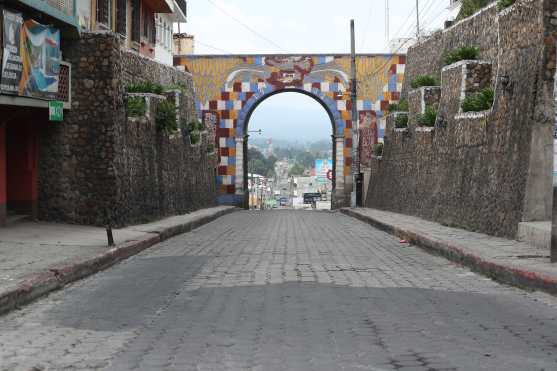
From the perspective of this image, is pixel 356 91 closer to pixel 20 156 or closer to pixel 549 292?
pixel 20 156

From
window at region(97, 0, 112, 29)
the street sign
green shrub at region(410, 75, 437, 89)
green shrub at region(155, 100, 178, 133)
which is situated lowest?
the street sign

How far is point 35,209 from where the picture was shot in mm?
16297

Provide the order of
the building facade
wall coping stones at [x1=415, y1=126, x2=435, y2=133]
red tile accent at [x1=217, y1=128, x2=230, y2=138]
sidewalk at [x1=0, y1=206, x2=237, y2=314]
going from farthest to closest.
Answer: red tile accent at [x1=217, y1=128, x2=230, y2=138]
wall coping stones at [x1=415, y1=126, x2=435, y2=133]
the building facade
sidewalk at [x1=0, y1=206, x2=237, y2=314]

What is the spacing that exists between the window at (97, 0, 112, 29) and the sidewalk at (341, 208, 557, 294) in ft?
35.9

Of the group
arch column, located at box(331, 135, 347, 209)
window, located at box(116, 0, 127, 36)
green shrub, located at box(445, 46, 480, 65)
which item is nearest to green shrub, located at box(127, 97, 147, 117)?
window, located at box(116, 0, 127, 36)

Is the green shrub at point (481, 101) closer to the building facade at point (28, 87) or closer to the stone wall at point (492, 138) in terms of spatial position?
the stone wall at point (492, 138)

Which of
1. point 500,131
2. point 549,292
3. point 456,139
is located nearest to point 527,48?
point 500,131

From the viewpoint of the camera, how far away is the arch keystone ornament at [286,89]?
39906mm

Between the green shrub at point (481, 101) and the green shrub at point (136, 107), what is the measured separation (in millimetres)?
7306

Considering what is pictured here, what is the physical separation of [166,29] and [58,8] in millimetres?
20885

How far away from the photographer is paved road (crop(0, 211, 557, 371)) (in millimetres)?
4863

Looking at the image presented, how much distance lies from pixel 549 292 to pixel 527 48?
646cm

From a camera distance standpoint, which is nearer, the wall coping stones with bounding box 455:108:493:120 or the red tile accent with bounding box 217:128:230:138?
the wall coping stones with bounding box 455:108:493:120

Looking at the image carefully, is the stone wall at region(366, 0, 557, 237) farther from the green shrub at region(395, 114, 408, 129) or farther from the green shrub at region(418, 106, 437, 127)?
the green shrub at region(395, 114, 408, 129)
